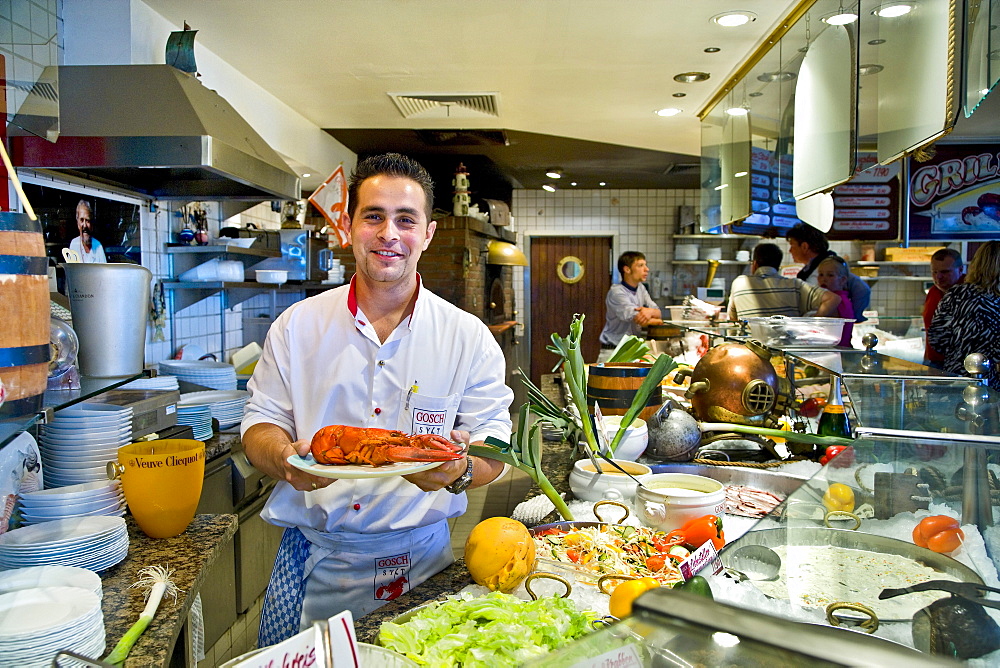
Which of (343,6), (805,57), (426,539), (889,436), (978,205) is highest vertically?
(343,6)

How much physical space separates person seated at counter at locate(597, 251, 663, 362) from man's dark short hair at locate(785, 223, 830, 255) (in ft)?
5.62

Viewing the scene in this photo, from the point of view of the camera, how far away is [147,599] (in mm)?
1554

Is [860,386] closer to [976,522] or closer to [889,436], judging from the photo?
[889,436]

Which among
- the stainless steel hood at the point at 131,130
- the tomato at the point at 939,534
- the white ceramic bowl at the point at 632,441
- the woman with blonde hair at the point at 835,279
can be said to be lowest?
the white ceramic bowl at the point at 632,441

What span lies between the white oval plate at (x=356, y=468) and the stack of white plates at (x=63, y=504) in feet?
2.78

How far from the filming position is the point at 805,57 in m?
3.83

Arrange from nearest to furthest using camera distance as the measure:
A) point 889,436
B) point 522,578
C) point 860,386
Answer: point 522,578 → point 889,436 → point 860,386

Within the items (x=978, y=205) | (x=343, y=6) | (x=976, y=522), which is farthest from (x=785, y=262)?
(x=976, y=522)

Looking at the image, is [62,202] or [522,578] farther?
[62,202]

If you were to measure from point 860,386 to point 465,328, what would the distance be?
4.03ft

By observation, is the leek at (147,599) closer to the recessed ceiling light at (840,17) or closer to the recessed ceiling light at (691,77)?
the recessed ceiling light at (840,17)

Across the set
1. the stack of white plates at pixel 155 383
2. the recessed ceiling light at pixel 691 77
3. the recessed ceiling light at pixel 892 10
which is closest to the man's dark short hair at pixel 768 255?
the recessed ceiling light at pixel 691 77

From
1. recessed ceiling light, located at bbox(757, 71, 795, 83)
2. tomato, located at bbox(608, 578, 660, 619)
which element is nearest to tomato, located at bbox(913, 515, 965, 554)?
tomato, located at bbox(608, 578, 660, 619)

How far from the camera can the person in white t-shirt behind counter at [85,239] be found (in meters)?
3.43
